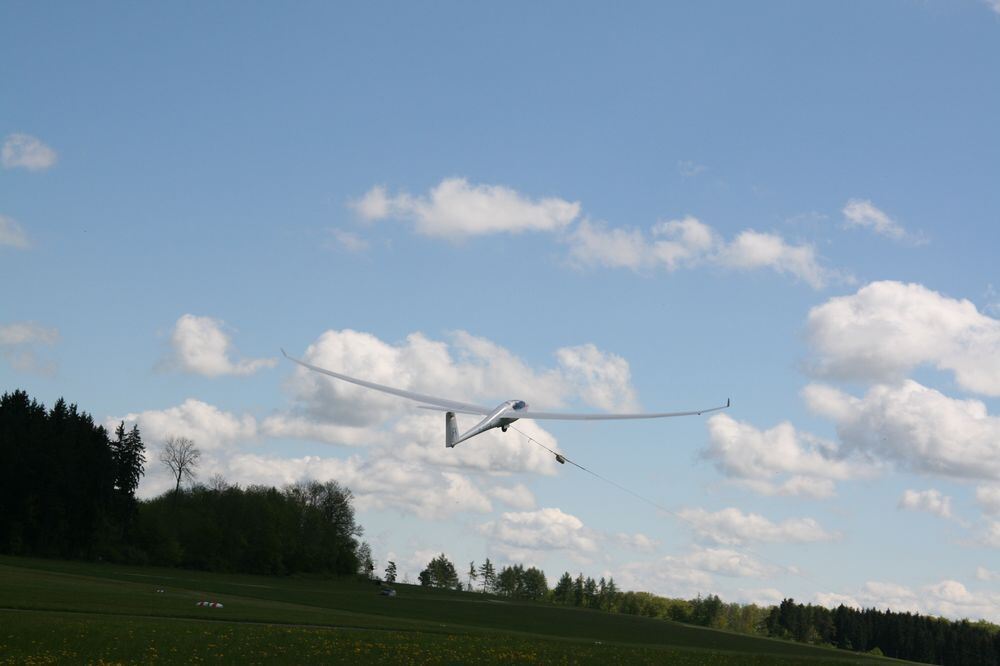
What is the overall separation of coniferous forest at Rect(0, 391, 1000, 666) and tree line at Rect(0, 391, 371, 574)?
133 millimetres

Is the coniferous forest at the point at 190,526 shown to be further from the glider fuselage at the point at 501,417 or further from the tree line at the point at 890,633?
the glider fuselage at the point at 501,417

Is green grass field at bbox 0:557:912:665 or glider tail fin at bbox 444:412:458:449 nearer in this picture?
green grass field at bbox 0:557:912:665

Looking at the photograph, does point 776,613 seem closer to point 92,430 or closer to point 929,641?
point 929,641

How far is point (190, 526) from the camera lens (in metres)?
134

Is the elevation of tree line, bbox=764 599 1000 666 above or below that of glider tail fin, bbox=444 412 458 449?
below

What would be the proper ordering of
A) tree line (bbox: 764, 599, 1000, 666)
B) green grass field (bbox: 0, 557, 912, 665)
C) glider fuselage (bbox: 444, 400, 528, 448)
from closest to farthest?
green grass field (bbox: 0, 557, 912, 665), glider fuselage (bbox: 444, 400, 528, 448), tree line (bbox: 764, 599, 1000, 666)

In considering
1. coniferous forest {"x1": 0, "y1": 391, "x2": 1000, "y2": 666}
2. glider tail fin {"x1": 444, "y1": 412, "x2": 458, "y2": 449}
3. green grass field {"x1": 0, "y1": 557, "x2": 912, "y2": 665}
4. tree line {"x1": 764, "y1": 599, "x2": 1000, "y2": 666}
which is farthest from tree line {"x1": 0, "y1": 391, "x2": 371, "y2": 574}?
tree line {"x1": 764, "y1": 599, "x2": 1000, "y2": 666}

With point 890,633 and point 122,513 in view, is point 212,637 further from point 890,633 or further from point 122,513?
point 890,633

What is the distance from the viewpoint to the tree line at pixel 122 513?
339 feet

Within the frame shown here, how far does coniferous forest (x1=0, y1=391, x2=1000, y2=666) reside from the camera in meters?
104

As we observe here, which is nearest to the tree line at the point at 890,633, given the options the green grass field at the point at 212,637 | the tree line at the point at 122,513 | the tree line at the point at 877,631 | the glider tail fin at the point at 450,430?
the tree line at the point at 877,631

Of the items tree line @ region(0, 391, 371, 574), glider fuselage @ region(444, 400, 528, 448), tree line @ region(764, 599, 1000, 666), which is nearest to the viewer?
glider fuselage @ region(444, 400, 528, 448)

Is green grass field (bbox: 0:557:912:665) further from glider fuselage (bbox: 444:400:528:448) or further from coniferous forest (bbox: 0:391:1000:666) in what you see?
coniferous forest (bbox: 0:391:1000:666)

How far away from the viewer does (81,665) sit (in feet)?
100
